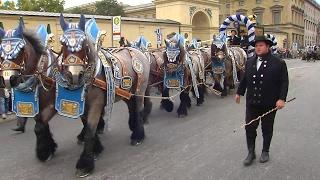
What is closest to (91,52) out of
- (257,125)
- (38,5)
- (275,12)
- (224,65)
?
(257,125)

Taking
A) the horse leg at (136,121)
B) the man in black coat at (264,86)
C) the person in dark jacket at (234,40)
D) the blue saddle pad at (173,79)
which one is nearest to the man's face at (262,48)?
the man in black coat at (264,86)

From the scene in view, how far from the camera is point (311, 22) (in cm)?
10975

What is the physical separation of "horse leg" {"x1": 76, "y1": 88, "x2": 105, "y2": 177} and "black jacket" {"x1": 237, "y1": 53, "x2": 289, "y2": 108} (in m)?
2.10

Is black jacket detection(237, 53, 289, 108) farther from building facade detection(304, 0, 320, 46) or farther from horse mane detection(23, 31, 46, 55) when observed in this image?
building facade detection(304, 0, 320, 46)

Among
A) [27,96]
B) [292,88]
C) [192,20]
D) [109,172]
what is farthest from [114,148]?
[192,20]

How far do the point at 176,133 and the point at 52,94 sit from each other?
112 inches

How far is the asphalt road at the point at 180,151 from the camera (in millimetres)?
5645

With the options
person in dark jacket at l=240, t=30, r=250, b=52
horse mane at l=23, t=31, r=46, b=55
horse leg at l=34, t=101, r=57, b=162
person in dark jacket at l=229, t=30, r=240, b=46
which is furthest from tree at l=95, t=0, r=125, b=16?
horse mane at l=23, t=31, r=46, b=55

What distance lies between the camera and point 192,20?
43.4m

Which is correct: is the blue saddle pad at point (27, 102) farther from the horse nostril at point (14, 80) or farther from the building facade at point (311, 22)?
the building facade at point (311, 22)

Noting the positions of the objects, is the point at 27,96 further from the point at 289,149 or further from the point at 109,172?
the point at 289,149

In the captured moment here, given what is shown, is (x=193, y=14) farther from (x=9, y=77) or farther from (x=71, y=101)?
(x=9, y=77)

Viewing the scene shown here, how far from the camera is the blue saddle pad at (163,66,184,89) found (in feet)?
31.4

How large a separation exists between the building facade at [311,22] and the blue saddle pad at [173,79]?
95881mm
